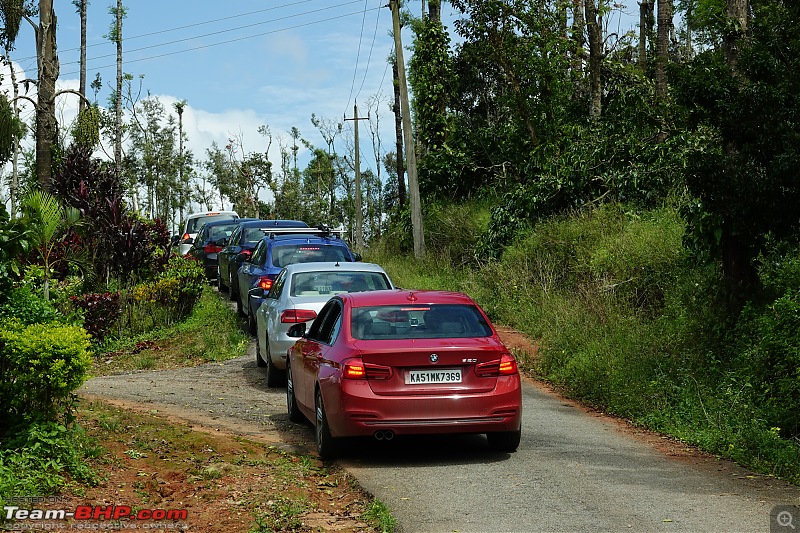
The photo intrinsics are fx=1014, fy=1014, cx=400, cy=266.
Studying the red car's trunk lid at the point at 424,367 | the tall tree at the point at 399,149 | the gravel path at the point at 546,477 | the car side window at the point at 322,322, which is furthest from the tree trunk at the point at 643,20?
the red car's trunk lid at the point at 424,367

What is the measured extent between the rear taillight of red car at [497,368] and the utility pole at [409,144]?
66.7ft

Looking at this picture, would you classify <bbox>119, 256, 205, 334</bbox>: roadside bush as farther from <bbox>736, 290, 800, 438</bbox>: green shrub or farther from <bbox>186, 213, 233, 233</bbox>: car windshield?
<bbox>736, 290, 800, 438</bbox>: green shrub

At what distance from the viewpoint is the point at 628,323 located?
50.7 feet

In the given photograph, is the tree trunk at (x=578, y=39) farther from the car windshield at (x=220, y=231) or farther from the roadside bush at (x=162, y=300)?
the roadside bush at (x=162, y=300)

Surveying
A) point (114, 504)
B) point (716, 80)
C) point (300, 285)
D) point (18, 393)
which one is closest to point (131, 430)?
point (18, 393)

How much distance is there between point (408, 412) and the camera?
892 cm

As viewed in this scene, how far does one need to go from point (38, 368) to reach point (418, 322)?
3.46m

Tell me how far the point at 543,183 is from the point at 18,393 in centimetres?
1772

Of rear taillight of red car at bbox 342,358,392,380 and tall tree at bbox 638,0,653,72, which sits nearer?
rear taillight of red car at bbox 342,358,392,380

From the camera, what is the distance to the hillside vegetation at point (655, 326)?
413 inches

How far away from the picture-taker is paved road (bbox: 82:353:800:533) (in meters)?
7.10

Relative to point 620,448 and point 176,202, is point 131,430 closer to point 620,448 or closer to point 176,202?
point 620,448

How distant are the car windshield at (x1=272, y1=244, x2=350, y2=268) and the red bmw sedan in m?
8.14

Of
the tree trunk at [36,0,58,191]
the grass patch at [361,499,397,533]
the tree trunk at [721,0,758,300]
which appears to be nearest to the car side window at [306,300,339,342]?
the grass patch at [361,499,397,533]
